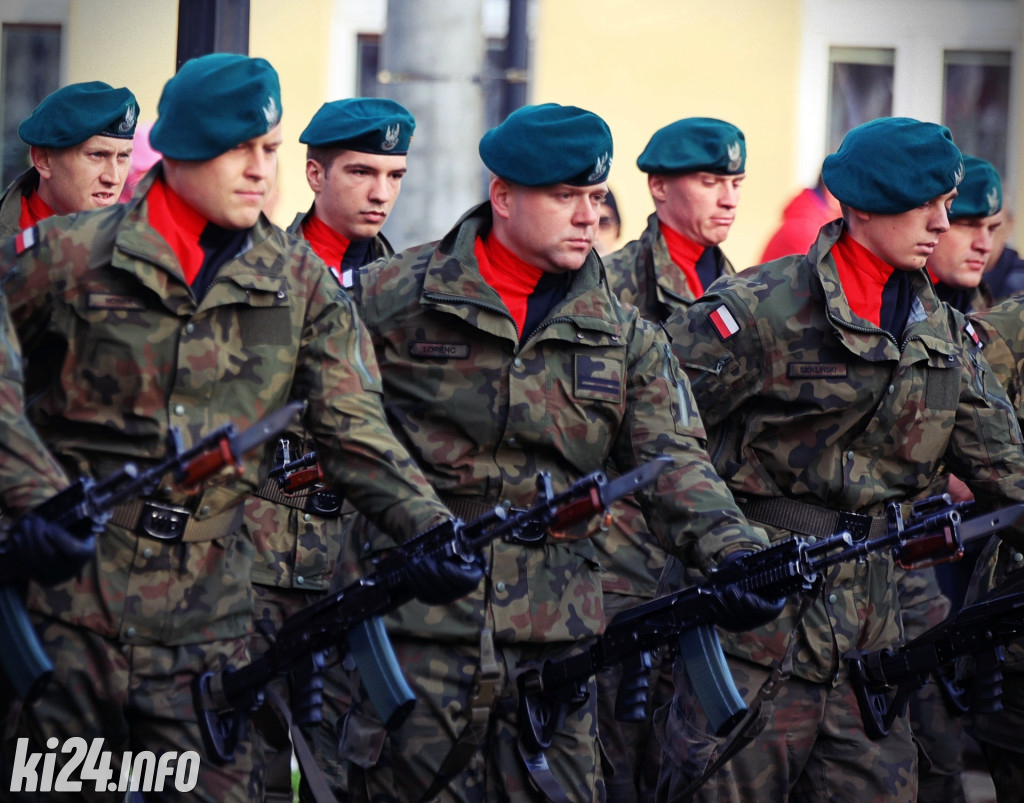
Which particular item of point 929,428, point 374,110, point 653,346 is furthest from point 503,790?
point 374,110

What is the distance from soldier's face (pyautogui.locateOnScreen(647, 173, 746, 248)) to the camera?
8.50 m

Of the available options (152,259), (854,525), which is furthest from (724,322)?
(152,259)

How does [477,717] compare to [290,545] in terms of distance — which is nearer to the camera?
[477,717]

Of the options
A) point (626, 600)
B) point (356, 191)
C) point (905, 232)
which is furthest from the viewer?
point (356, 191)

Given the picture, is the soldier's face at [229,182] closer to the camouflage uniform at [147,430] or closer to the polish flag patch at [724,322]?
the camouflage uniform at [147,430]

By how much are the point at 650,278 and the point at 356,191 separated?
145cm

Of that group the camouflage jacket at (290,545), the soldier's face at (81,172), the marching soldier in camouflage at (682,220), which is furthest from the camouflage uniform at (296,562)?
the marching soldier in camouflage at (682,220)

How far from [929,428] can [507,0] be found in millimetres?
6856

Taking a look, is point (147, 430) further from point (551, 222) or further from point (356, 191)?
point (356, 191)

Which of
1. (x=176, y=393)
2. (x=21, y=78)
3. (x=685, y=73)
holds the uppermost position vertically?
(x=685, y=73)

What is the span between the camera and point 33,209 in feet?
23.2

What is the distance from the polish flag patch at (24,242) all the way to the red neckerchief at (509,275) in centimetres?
129

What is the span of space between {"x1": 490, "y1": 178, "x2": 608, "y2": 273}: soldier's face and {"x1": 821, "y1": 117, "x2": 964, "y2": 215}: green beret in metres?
0.86

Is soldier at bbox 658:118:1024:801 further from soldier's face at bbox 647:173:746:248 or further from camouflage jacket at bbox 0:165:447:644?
soldier's face at bbox 647:173:746:248
